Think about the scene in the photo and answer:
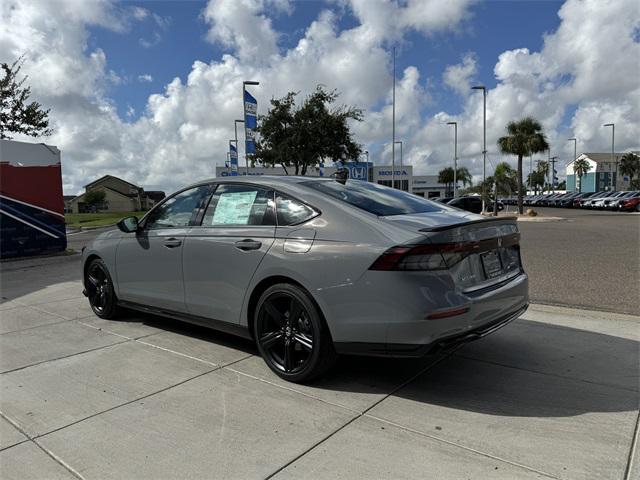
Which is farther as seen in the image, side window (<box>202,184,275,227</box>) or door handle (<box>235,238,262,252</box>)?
side window (<box>202,184,275,227</box>)

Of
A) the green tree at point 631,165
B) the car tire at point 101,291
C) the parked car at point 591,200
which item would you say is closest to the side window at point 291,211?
the car tire at point 101,291

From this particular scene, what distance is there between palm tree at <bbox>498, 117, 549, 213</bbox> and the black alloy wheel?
32.4m

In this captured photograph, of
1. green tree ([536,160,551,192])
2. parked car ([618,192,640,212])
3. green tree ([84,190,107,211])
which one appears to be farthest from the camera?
green tree ([536,160,551,192])

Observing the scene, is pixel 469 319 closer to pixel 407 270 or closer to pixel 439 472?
pixel 407 270

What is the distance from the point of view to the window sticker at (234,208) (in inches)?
169

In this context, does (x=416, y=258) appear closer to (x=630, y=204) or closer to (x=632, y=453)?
(x=632, y=453)

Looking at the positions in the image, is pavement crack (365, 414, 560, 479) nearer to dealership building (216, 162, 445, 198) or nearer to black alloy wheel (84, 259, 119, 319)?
black alloy wheel (84, 259, 119, 319)

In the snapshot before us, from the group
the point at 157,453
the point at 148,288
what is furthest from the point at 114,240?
the point at 157,453

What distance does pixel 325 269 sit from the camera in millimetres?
3516

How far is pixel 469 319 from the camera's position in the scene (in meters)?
3.41

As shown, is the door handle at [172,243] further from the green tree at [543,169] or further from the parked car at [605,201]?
the green tree at [543,169]

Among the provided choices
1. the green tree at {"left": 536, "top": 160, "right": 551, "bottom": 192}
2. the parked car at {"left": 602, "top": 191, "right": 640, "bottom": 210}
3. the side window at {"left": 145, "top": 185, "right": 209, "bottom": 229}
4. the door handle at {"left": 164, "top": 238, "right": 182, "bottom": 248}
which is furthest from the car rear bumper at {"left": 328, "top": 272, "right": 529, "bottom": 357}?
the green tree at {"left": 536, "top": 160, "right": 551, "bottom": 192}

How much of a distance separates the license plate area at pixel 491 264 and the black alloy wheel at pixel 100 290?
4.01m

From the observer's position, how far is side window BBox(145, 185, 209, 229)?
188 inches
